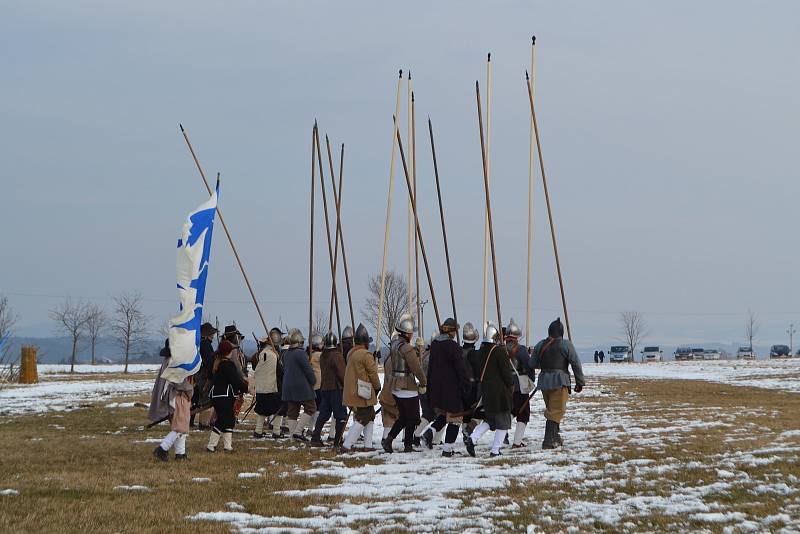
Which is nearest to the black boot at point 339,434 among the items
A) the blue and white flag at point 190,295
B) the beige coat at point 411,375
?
the beige coat at point 411,375

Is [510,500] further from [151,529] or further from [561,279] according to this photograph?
[561,279]

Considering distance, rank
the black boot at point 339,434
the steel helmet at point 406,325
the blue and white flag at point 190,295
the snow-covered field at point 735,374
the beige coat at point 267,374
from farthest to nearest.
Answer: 1. the snow-covered field at point 735,374
2. the beige coat at point 267,374
3. the black boot at point 339,434
4. the steel helmet at point 406,325
5. the blue and white flag at point 190,295

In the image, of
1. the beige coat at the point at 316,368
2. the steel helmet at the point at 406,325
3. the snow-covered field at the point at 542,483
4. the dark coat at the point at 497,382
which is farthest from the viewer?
the beige coat at the point at 316,368

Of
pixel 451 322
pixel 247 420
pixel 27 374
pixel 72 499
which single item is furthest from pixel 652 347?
pixel 72 499

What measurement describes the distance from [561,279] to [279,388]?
216 inches

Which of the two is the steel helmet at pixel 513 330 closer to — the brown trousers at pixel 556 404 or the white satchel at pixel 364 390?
the brown trousers at pixel 556 404

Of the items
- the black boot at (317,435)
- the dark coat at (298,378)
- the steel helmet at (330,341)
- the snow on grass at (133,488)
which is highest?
the steel helmet at (330,341)

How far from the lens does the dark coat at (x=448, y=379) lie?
13.5 metres

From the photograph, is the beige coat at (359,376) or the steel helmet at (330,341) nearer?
the beige coat at (359,376)

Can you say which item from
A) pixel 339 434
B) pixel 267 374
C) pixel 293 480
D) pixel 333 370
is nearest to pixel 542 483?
pixel 293 480

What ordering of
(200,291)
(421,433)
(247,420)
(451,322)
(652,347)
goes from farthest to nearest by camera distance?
(652,347) → (247,420) → (421,433) → (451,322) → (200,291)

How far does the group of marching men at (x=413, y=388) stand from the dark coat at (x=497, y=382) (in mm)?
15

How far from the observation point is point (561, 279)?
54.9 feet

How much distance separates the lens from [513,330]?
14.9 m
